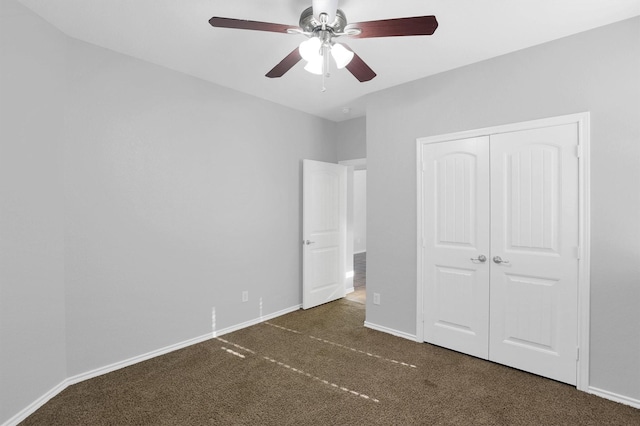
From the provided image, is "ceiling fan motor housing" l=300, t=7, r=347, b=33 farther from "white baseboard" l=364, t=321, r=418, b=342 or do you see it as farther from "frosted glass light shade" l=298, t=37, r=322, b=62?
"white baseboard" l=364, t=321, r=418, b=342

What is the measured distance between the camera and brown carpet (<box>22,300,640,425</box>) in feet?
6.83

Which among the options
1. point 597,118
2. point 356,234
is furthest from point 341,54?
point 356,234

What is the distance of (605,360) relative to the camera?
2312 millimetres

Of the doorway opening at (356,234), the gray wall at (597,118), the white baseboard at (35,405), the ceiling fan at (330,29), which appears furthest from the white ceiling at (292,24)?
the white baseboard at (35,405)

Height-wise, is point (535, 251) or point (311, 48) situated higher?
point (311, 48)

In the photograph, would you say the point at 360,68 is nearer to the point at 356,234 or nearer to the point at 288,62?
the point at 288,62

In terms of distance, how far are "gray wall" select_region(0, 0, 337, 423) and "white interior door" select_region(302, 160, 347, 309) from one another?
0.38 metres

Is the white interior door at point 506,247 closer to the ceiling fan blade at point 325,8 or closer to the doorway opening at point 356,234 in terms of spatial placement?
the doorway opening at point 356,234

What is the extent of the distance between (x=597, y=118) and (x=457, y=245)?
4.71 feet

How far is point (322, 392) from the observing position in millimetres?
2381

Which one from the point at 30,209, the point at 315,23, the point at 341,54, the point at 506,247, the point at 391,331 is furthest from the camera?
the point at 391,331

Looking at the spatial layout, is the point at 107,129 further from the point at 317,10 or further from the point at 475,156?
A: the point at 475,156

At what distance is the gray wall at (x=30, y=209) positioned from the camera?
198 cm

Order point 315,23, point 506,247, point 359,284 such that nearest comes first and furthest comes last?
point 315,23 → point 506,247 → point 359,284
